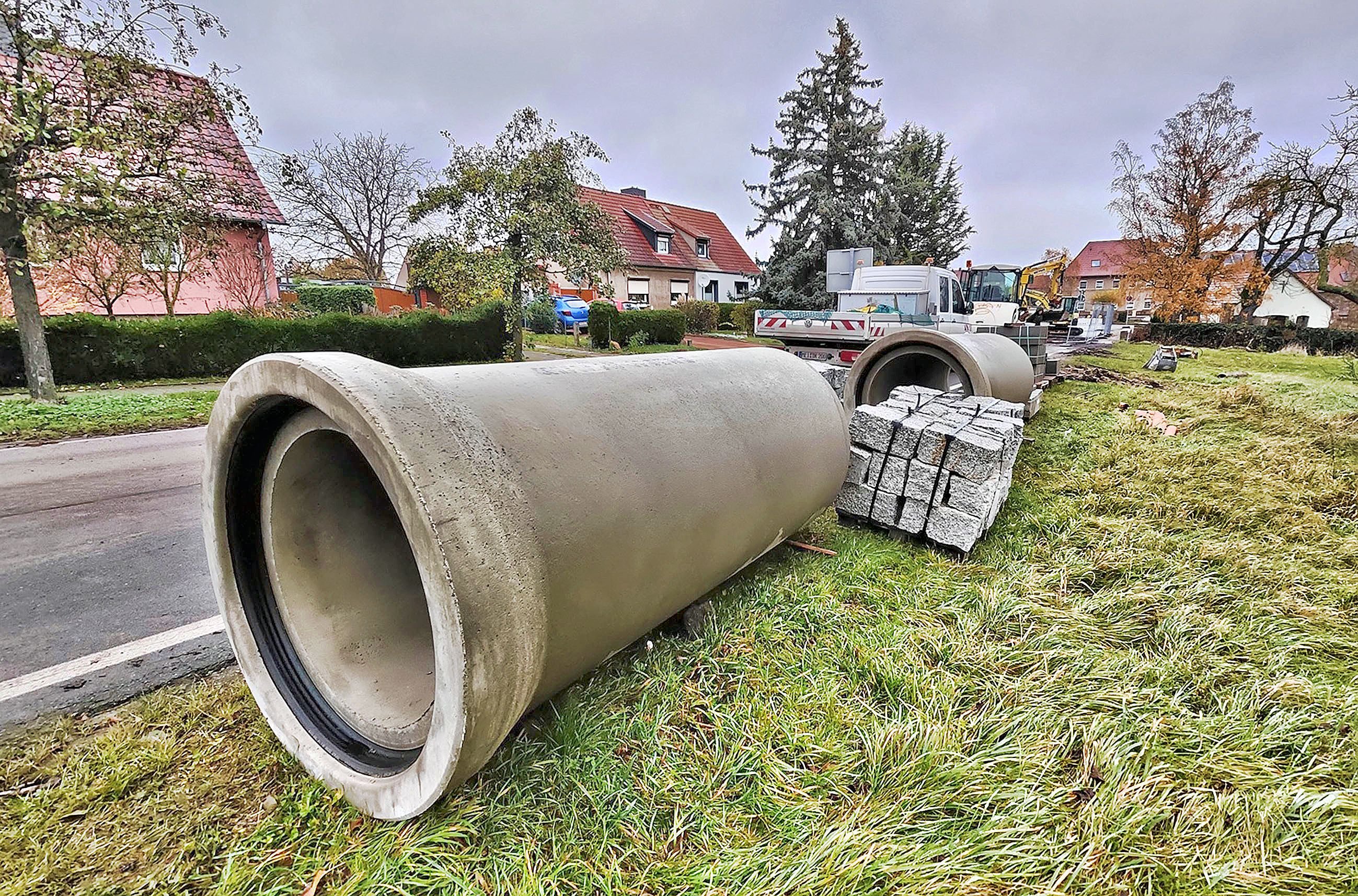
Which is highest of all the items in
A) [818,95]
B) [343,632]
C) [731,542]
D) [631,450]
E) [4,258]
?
[818,95]

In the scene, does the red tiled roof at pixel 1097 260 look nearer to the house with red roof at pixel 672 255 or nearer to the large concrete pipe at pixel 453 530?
the house with red roof at pixel 672 255

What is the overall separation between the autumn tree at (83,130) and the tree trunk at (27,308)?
0.04 feet

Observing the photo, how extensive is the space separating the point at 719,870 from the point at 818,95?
92.0 feet

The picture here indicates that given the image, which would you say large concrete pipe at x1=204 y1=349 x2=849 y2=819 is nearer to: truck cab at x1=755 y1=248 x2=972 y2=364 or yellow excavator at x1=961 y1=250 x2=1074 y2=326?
truck cab at x1=755 y1=248 x2=972 y2=364

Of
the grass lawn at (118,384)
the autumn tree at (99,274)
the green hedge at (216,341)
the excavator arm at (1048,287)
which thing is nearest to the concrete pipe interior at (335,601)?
the green hedge at (216,341)

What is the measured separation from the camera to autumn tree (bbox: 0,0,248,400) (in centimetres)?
671

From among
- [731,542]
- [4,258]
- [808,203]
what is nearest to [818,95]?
[808,203]

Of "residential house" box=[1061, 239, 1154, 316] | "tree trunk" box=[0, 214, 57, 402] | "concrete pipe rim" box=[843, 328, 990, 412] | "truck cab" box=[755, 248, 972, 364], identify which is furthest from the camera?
"residential house" box=[1061, 239, 1154, 316]

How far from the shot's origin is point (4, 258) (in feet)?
23.4

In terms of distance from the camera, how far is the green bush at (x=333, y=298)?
76.3 feet

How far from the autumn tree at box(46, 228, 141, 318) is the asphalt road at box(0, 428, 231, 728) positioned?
770cm

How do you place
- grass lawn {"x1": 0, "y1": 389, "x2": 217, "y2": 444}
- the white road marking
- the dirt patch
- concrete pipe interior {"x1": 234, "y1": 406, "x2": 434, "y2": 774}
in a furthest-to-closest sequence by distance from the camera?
the dirt patch → grass lawn {"x1": 0, "y1": 389, "x2": 217, "y2": 444} → the white road marking → concrete pipe interior {"x1": 234, "y1": 406, "x2": 434, "y2": 774}

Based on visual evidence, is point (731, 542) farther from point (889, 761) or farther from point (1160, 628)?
point (1160, 628)

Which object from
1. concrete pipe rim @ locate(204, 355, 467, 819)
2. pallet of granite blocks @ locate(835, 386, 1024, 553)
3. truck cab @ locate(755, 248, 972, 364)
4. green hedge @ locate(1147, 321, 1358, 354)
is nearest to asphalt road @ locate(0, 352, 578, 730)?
concrete pipe rim @ locate(204, 355, 467, 819)
